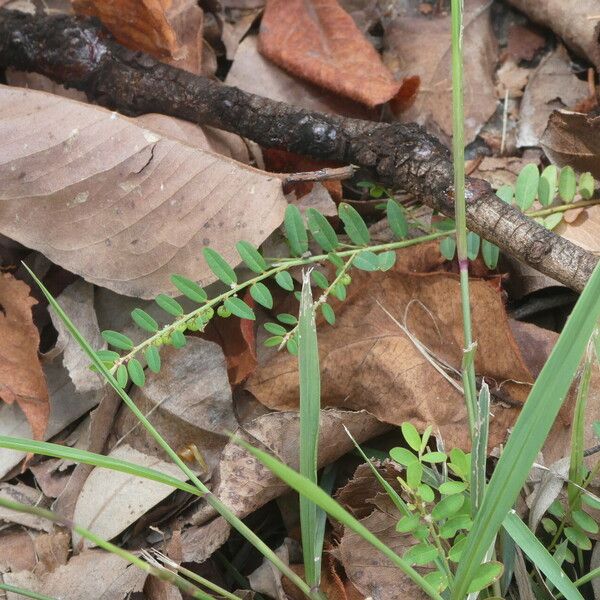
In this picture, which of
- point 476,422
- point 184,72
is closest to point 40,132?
point 184,72

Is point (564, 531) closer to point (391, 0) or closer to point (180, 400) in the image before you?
point (180, 400)

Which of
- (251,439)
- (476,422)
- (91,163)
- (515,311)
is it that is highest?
(91,163)

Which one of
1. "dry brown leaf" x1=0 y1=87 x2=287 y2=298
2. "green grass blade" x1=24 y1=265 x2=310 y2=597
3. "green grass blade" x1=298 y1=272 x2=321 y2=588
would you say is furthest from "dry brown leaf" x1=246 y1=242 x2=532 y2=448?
"green grass blade" x1=24 y1=265 x2=310 y2=597

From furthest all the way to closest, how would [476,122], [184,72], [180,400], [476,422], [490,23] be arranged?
[490,23], [476,122], [184,72], [180,400], [476,422]

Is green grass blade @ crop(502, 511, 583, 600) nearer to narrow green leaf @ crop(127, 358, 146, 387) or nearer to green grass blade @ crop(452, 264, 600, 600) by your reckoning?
green grass blade @ crop(452, 264, 600, 600)

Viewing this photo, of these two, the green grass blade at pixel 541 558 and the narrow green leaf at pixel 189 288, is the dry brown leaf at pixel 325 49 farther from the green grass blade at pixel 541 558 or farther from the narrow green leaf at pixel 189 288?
the green grass blade at pixel 541 558

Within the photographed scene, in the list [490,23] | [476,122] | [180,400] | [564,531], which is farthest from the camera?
[490,23]

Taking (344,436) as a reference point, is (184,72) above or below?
above

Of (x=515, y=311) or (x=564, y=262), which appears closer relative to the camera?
(x=564, y=262)
